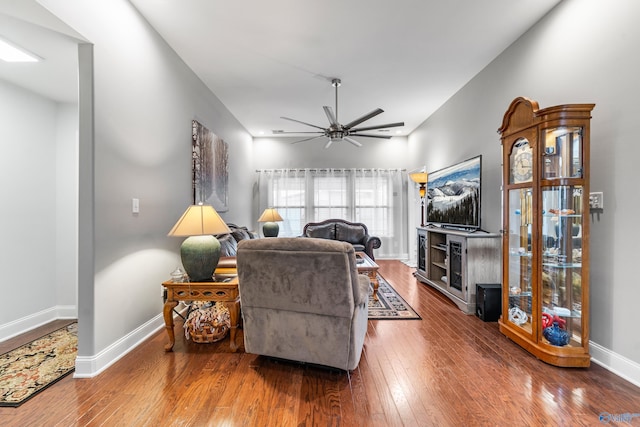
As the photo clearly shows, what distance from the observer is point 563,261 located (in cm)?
211

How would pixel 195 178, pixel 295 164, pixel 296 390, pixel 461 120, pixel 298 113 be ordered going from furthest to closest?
pixel 295 164 → pixel 298 113 → pixel 461 120 → pixel 195 178 → pixel 296 390

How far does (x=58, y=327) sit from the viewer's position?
107 inches

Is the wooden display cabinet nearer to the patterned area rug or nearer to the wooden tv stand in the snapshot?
the wooden tv stand

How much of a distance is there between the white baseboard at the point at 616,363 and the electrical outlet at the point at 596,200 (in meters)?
1.05

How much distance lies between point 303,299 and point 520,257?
78.4 inches

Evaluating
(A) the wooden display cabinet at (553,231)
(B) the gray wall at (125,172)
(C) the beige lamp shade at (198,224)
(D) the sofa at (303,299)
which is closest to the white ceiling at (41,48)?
(B) the gray wall at (125,172)

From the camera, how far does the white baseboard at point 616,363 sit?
1.79m

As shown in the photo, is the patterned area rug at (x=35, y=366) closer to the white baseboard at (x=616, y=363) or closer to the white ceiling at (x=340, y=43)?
the white ceiling at (x=340, y=43)

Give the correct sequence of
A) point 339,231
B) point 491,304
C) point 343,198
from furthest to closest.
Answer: point 343,198, point 339,231, point 491,304

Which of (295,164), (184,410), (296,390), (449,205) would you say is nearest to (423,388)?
(296,390)

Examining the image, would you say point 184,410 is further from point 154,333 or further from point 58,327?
point 58,327

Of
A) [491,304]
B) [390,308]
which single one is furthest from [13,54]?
[491,304]

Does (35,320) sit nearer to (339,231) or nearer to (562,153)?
(339,231)

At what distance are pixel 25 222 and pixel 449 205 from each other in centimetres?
517
